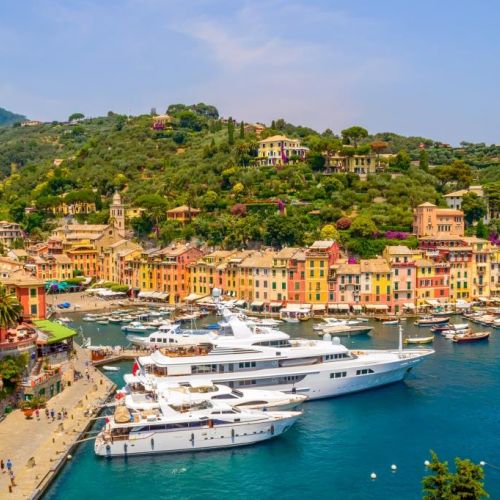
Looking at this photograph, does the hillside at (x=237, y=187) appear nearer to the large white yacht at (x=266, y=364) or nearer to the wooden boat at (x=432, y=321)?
the wooden boat at (x=432, y=321)

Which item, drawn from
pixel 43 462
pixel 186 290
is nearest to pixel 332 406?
pixel 43 462

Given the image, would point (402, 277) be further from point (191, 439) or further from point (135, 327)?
point (191, 439)

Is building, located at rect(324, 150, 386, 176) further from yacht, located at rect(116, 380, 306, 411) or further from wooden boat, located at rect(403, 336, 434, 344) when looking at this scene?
yacht, located at rect(116, 380, 306, 411)

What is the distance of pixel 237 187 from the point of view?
123 m

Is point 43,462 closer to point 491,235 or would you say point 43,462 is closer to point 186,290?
point 186,290

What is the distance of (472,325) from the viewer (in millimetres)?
79562

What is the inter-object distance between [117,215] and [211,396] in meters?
88.6

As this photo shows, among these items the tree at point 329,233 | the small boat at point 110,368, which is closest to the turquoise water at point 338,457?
the small boat at point 110,368

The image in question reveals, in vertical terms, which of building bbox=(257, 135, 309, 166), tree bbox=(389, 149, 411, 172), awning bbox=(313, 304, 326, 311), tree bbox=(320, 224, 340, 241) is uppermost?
building bbox=(257, 135, 309, 166)

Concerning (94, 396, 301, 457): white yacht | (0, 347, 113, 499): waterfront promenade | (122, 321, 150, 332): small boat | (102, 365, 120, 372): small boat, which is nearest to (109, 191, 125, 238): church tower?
(122, 321, 150, 332): small boat

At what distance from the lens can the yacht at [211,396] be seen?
143 ft

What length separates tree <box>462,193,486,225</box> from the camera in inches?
4414

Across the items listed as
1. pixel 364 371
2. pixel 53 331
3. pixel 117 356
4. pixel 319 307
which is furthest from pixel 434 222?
pixel 53 331

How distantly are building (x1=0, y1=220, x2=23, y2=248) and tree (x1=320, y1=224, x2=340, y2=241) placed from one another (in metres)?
60.4
